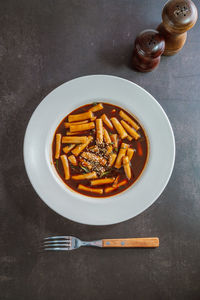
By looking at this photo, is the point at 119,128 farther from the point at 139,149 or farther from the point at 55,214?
the point at 55,214

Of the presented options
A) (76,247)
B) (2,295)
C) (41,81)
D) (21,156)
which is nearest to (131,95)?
(41,81)

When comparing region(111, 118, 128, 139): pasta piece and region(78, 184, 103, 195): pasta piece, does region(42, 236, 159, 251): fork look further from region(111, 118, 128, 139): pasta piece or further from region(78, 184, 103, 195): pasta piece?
region(111, 118, 128, 139): pasta piece

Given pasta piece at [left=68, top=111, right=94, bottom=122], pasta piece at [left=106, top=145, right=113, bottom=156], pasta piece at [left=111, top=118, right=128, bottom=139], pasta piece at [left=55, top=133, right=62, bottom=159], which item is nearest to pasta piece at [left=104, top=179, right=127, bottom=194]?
pasta piece at [left=106, top=145, right=113, bottom=156]

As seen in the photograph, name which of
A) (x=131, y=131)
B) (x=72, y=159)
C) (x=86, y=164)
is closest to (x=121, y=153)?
(x=131, y=131)

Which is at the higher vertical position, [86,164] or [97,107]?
[97,107]

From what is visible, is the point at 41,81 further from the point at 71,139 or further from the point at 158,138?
the point at 158,138

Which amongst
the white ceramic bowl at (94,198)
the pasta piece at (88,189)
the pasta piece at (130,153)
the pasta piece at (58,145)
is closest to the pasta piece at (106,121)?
the white ceramic bowl at (94,198)

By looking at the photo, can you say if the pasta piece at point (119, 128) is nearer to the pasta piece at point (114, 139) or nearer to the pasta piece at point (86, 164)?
the pasta piece at point (114, 139)
